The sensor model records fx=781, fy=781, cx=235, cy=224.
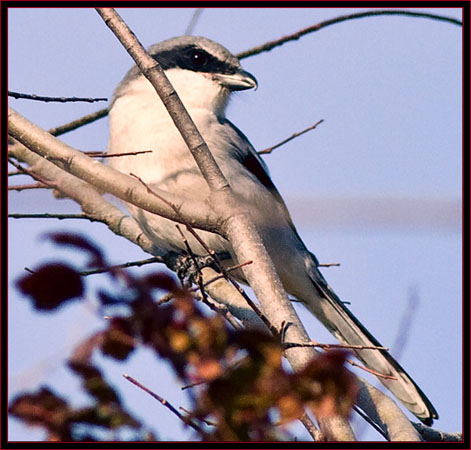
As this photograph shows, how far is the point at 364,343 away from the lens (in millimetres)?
4691

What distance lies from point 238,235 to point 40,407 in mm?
1232

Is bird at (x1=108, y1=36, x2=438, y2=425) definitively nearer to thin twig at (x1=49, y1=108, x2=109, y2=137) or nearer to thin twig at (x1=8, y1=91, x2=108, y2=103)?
thin twig at (x1=49, y1=108, x2=109, y2=137)

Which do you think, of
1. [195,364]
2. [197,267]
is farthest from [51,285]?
[197,267]

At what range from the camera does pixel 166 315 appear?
1.49 metres

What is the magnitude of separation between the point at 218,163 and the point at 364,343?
141cm

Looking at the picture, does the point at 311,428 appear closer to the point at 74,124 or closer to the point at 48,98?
the point at 48,98

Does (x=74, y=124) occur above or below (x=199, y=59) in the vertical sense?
below

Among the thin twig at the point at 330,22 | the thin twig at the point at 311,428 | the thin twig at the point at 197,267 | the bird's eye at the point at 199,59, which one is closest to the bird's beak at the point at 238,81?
the bird's eye at the point at 199,59

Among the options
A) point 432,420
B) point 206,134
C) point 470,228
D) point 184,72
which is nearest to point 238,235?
point 470,228

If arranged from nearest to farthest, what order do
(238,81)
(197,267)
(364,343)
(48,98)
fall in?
(197,267) → (48,98) → (364,343) → (238,81)

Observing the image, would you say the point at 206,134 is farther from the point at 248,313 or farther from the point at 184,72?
the point at 248,313

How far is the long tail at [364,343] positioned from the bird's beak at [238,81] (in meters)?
1.32

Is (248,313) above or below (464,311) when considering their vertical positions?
above

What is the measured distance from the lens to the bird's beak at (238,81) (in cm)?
523
